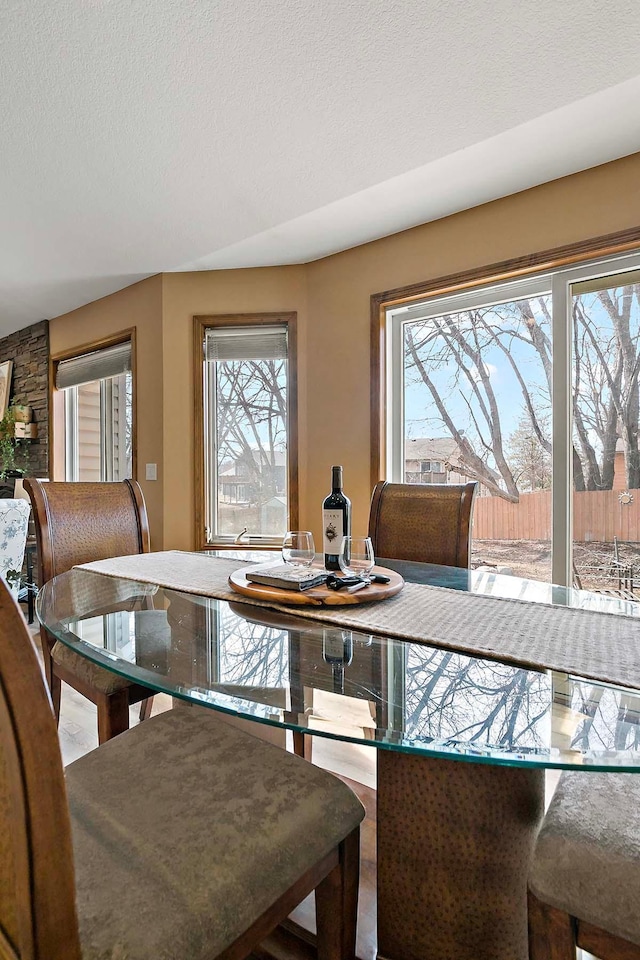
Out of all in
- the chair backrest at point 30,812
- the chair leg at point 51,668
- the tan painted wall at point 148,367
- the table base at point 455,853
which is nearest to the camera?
the chair backrest at point 30,812

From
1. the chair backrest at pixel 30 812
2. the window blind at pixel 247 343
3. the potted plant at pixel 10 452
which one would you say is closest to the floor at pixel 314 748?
the chair backrest at pixel 30 812

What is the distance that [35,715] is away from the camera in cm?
54

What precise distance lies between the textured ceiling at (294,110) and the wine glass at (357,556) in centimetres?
146

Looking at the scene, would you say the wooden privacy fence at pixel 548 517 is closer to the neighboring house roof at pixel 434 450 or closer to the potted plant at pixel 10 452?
the neighboring house roof at pixel 434 450

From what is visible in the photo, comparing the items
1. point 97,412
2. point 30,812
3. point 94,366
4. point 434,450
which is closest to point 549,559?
point 434,450

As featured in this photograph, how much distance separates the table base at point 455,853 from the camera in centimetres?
97

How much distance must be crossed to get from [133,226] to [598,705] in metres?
2.97

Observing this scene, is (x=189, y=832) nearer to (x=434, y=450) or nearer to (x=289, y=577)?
(x=289, y=577)

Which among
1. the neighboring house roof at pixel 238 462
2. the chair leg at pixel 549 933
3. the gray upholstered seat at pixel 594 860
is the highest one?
the neighboring house roof at pixel 238 462

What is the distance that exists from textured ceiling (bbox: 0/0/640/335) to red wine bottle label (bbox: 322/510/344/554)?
1387 millimetres

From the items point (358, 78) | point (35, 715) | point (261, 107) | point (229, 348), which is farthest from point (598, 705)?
point (229, 348)

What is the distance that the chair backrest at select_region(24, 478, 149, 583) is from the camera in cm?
182

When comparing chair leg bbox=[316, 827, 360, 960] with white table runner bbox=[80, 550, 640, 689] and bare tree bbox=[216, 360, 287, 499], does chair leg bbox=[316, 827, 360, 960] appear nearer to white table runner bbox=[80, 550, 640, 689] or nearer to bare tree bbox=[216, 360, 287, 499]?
white table runner bbox=[80, 550, 640, 689]

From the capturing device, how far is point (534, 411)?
258cm
